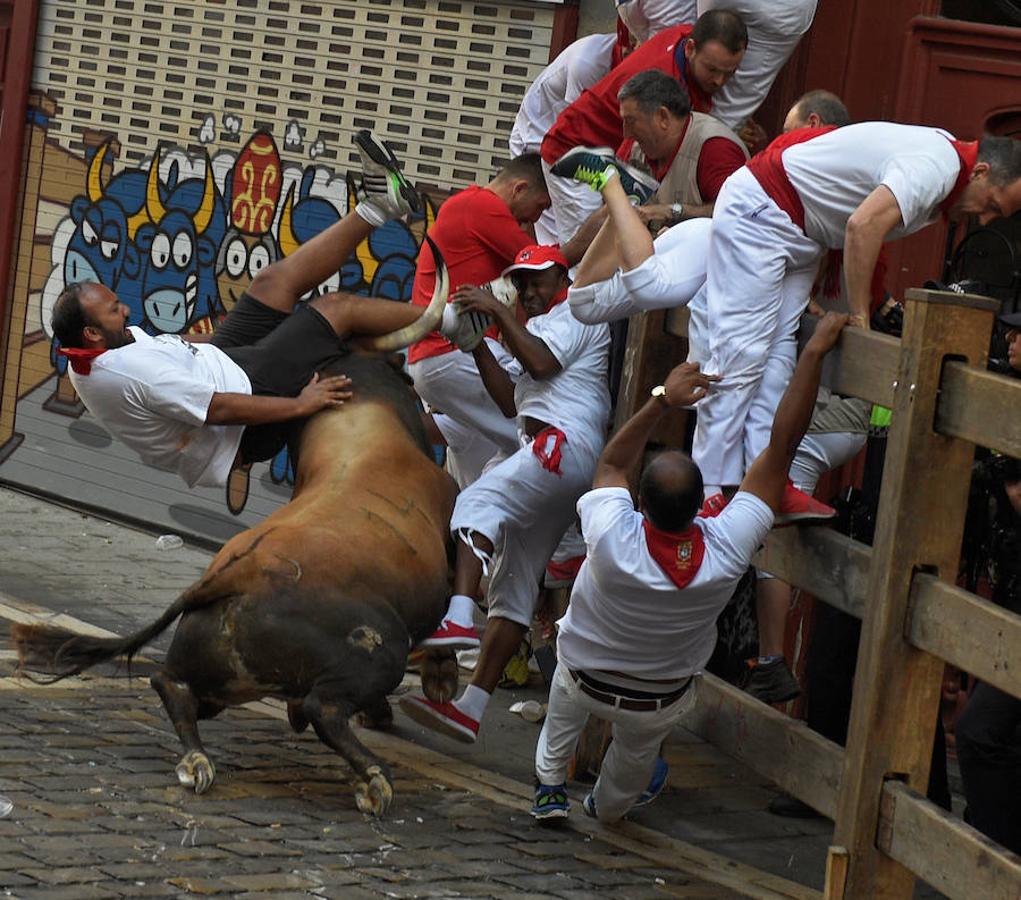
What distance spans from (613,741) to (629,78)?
2.66m

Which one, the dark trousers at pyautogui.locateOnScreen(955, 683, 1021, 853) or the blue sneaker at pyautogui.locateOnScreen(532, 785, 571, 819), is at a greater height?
the dark trousers at pyautogui.locateOnScreen(955, 683, 1021, 853)

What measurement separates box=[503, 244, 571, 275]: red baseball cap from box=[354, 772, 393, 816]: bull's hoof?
2.18 m

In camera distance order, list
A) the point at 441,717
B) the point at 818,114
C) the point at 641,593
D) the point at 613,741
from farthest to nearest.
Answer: the point at 441,717, the point at 818,114, the point at 613,741, the point at 641,593

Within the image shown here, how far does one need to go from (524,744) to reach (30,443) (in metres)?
5.62

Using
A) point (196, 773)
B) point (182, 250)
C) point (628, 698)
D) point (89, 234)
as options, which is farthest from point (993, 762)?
point (89, 234)

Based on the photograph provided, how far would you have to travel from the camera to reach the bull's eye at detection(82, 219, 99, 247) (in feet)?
37.9

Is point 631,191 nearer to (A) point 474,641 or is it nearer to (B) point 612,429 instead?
(B) point 612,429

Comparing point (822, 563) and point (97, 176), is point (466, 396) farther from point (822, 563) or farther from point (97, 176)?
point (97, 176)

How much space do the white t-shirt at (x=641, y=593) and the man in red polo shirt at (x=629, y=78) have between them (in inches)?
84.9

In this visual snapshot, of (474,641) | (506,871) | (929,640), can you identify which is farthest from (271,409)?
(929,640)

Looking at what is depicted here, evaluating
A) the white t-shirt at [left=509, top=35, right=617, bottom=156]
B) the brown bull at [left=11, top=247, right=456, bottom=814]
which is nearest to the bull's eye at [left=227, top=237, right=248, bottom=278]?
the white t-shirt at [left=509, top=35, right=617, bottom=156]

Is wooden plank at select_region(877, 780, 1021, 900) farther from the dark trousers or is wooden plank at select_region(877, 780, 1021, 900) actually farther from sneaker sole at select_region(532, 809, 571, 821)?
sneaker sole at select_region(532, 809, 571, 821)

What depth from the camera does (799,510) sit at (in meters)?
5.82

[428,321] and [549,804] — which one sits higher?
[428,321]
